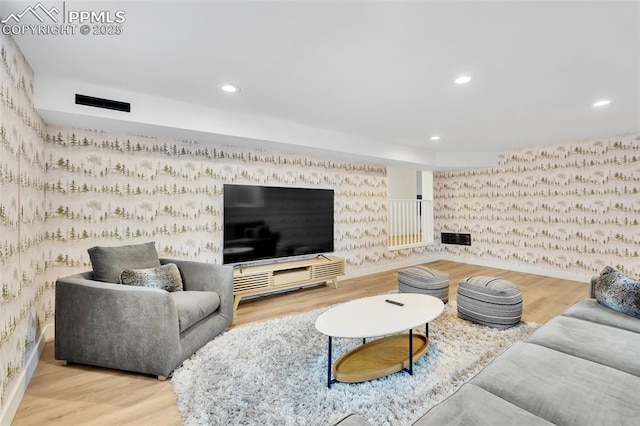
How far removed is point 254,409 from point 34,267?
222 centimetres

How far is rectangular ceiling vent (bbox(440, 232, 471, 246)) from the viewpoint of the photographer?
21.0 feet

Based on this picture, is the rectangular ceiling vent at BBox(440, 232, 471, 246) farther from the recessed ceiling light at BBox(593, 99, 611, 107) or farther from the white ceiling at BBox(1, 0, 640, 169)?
the recessed ceiling light at BBox(593, 99, 611, 107)

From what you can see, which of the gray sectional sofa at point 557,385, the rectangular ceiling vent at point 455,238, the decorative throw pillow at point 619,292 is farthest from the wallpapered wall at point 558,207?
the gray sectional sofa at point 557,385

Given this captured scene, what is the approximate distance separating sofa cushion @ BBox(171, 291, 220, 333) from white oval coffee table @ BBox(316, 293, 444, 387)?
106 centimetres

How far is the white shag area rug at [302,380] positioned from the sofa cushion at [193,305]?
→ 0.29 m

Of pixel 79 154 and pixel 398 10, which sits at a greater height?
pixel 398 10

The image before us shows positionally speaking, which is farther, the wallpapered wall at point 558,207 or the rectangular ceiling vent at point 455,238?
the rectangular ceiling vent at point 455,238

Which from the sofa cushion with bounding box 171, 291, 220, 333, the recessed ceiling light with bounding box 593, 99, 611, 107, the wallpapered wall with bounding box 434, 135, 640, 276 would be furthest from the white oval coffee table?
the wallpapered wall with bounding box 434, 135, 640, 276

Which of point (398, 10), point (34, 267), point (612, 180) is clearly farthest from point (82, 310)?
point (612, 180)

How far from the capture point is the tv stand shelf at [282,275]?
3602 millimetres

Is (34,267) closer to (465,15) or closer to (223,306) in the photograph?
(223,306)

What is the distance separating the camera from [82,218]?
9.84 feet

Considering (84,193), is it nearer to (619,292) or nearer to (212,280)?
(212,280)

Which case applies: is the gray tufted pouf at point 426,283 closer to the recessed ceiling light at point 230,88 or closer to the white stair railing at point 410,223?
the white stair railing at point 410,223
